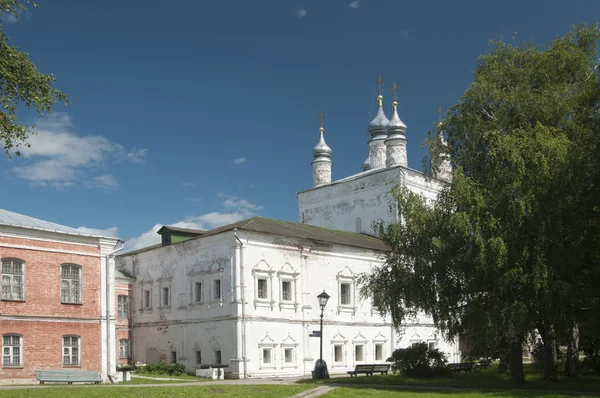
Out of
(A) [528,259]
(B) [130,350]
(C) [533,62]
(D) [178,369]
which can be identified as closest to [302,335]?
(D) [178,369]

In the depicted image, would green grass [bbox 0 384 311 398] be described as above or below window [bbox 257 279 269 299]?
below

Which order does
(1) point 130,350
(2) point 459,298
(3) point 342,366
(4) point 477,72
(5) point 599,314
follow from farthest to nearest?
(1) point 130,350 < (3) point 342,366 < (4) point 477,72 < (2) point 459,298 < (5) point 599,314

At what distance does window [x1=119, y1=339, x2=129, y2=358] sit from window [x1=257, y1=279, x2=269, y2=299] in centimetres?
903

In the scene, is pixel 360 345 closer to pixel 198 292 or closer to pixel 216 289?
pixel 216 289

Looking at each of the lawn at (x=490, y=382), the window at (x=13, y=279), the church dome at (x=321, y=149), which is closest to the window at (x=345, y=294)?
the lawn at (x=490, y=382)

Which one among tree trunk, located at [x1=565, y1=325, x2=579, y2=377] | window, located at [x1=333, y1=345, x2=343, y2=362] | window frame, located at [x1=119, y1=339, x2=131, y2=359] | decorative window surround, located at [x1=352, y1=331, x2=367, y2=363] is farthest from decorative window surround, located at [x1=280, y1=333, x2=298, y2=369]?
tree trunk, located at [x1=565, y1=325, x2=579, y2=377]

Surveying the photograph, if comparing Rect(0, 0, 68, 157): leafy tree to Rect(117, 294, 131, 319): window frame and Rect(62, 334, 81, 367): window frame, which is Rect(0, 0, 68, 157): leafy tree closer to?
Rect(62, 334, 81, 367): window frame

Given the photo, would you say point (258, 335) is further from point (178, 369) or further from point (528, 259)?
point (528, 259)

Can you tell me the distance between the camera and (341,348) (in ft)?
106

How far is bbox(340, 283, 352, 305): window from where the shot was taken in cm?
3300

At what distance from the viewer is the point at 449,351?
37.1 meters

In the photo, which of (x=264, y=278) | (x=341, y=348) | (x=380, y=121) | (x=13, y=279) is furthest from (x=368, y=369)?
(x=380, y=121)

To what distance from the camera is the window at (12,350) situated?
76.2 feet

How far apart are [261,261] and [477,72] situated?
11901mm
